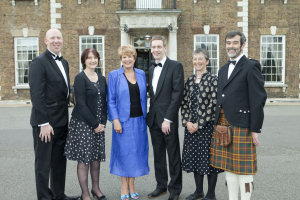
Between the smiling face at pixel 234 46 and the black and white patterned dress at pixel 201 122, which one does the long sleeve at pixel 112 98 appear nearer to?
the black and white patterned dress at pixel 201 122

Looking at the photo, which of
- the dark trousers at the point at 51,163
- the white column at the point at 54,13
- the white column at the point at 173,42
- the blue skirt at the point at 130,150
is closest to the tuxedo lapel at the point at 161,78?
the blue skirt at the point at 130,150

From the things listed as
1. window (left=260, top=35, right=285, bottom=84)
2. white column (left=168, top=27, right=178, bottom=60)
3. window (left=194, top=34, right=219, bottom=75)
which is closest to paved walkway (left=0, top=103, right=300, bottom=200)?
white column (left=168, top=27, right=178, bottom=60)

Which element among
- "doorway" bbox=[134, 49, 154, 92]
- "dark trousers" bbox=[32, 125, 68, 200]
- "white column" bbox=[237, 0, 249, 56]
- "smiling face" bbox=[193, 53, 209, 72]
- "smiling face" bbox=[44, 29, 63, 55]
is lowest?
"dark trousers" bbox=[32, 125, 68, 200]

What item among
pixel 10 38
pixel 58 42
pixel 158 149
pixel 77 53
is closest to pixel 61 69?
pixel 58 42

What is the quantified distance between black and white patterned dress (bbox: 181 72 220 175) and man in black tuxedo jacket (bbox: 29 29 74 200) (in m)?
1.58

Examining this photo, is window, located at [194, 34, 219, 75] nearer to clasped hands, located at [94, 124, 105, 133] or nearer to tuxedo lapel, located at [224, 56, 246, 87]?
clasped hands, located at [94, 124, 105, 133]

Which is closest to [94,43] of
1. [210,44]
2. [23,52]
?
[23,52]

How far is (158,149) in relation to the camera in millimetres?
4375

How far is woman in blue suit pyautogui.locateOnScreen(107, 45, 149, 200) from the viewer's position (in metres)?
4.19

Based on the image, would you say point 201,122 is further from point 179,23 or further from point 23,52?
point 23,52

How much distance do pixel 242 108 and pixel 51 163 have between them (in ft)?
8.00

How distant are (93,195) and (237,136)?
203 cm

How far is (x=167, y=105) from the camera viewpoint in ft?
13.8

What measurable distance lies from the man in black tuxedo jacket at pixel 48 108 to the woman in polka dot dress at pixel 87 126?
0.15 m
